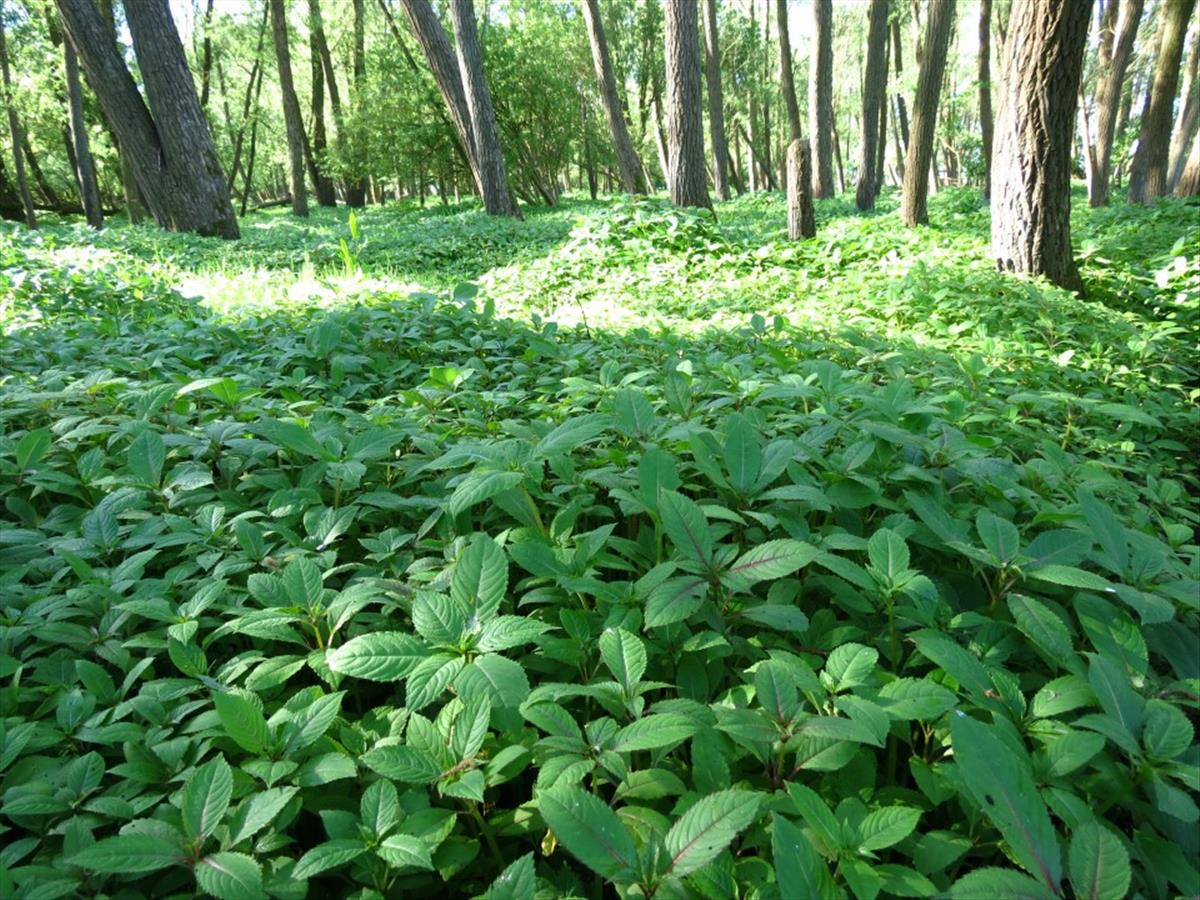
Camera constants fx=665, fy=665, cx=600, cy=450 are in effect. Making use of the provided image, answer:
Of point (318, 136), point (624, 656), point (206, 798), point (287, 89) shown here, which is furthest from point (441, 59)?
point (318, 136)

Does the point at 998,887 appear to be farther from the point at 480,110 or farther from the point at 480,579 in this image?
the point at 480,110

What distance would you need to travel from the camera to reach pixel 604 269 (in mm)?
7098

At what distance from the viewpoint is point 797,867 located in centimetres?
76

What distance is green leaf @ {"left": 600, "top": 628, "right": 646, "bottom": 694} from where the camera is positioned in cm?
108

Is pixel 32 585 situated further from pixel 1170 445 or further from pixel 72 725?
pixel 1170 445

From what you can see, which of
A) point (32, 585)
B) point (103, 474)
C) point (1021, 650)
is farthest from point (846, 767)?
point (103, 474)

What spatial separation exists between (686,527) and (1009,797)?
0.63 metres

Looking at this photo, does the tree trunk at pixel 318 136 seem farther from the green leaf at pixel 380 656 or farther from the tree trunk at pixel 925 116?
the green leaf at pixel 380 656

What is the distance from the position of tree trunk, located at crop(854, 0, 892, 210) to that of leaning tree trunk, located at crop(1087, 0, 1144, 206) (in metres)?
3.75

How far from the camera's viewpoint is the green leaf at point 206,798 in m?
0.91

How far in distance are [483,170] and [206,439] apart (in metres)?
11.6

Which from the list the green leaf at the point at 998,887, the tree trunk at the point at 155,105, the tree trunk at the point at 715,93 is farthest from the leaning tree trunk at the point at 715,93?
the green leaf at the point at 998,887

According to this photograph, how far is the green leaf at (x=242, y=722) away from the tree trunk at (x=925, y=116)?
371 inches

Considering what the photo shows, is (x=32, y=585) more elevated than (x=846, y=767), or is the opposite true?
(x=32, y=585)
